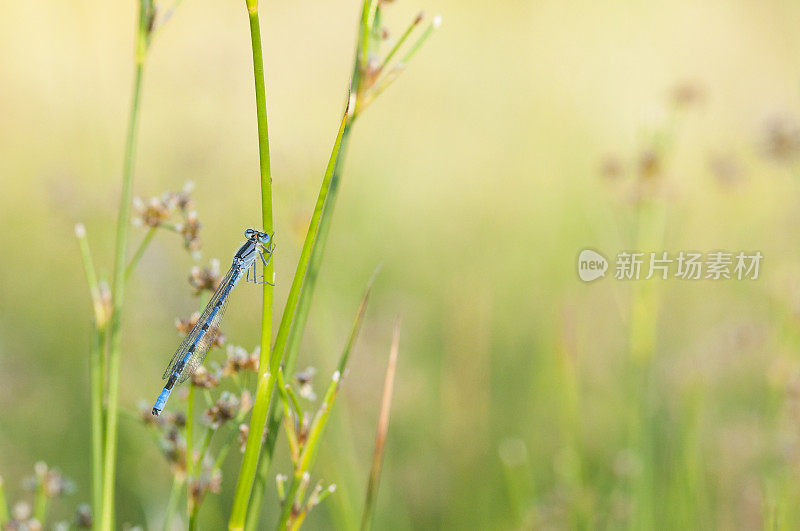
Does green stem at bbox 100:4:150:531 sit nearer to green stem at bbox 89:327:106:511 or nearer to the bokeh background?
green stem at bbox 89:327:106:511

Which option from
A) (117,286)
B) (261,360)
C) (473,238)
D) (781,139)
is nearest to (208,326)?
(117,286)

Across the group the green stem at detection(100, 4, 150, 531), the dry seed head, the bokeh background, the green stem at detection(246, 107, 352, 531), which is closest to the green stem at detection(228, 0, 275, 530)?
the green stem at detection(246, 107, 352, 531)

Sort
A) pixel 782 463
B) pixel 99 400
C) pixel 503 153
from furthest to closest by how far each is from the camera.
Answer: pixel 503 153
pixel 782 463
pixel 99 400

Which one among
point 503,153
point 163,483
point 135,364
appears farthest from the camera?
point 503,153

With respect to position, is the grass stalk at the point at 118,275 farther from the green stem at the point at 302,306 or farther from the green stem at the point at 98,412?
the green stem at the point at 302,306

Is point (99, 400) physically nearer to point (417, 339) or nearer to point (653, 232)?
point (653, 232)

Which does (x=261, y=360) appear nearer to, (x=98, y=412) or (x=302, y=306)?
(x=302, y=306)

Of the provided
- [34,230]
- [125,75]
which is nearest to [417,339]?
[34,230]

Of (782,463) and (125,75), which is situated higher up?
(125,75)
